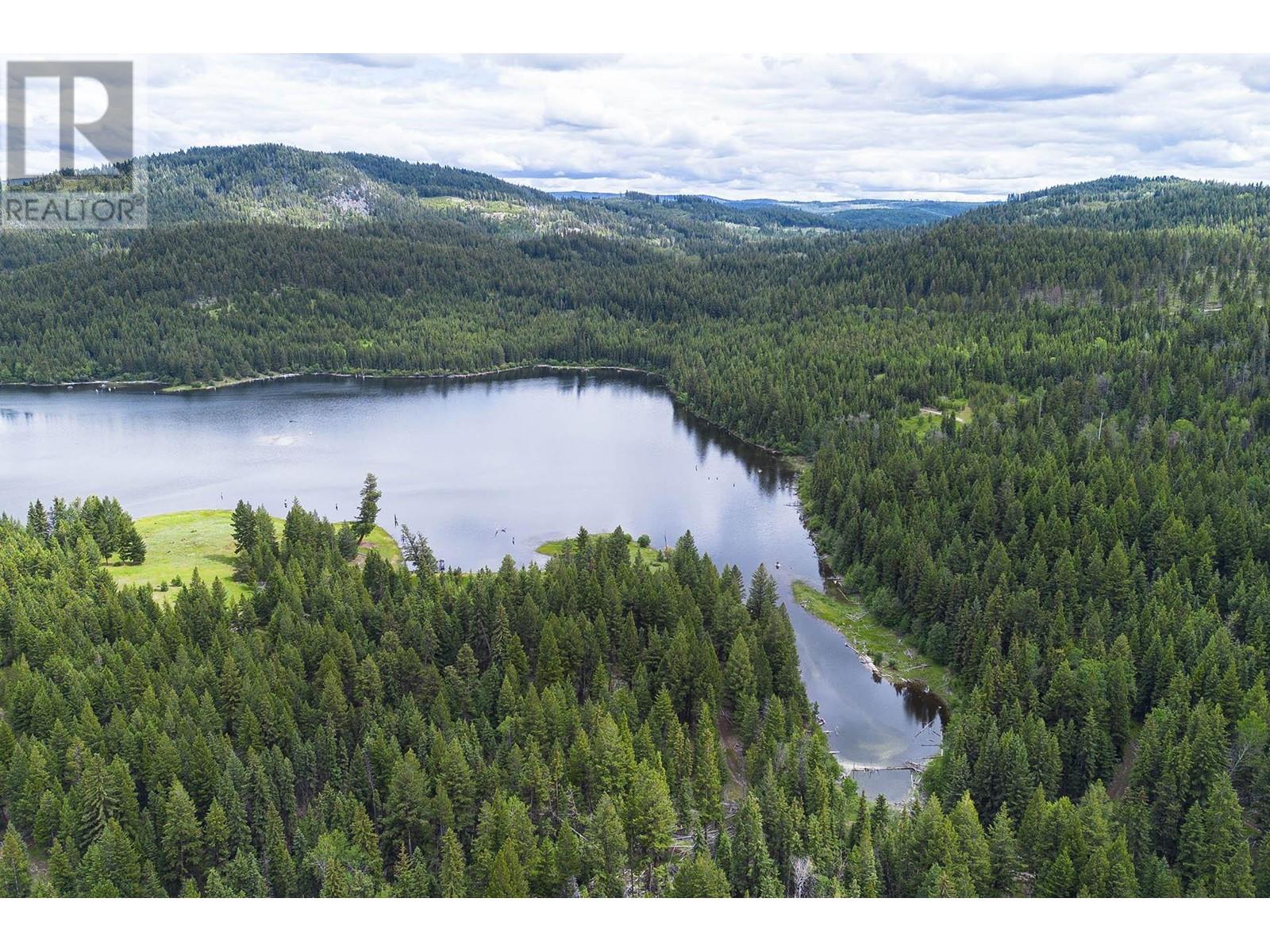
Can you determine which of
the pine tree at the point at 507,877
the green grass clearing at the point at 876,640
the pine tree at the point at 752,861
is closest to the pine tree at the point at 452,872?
the pine tree at the point at 507,877

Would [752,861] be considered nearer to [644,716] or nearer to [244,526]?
[644,716]

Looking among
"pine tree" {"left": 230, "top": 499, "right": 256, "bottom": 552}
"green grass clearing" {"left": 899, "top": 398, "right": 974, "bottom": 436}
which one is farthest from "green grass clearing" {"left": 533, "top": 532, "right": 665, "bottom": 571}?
"green grass clearing" {"left": 899, "top": 398, "right": 974, "bottom": 436}

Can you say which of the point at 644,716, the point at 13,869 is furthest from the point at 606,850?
the point at 13,869

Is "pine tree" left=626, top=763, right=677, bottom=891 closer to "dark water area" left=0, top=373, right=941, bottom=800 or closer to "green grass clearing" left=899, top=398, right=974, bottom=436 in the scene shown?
"dark water area" left=0, top=373, right=941, bottom=800

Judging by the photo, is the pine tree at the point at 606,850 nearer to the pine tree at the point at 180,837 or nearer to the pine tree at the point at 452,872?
the pine tree at the point at 452,872

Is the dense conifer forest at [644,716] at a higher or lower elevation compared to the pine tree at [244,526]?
lower
